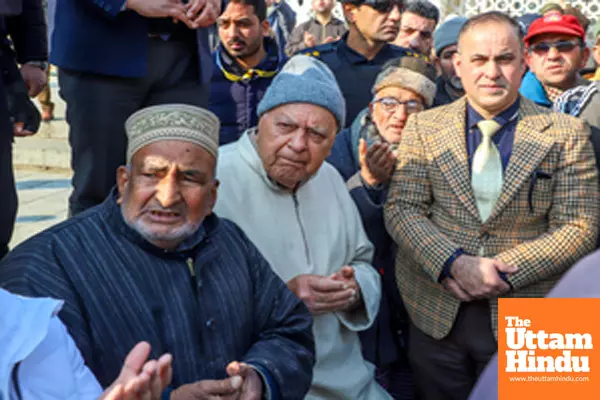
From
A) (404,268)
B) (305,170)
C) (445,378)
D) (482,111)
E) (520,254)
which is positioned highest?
(482,111)

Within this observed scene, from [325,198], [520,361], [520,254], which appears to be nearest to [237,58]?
[325,198]

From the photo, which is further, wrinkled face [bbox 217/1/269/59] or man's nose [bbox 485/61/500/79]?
wrinkled face [bbox 217/1/269/59]

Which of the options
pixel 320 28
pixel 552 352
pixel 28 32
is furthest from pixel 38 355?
pixel 320 28

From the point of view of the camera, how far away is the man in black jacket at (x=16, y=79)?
3145 mm

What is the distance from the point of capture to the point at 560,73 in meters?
4.94

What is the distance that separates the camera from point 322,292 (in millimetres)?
3102

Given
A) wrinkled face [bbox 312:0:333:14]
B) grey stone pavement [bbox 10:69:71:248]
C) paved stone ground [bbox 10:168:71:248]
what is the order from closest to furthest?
paved stone ground [bbox 10:168:71:248] → grey stone pavement [bbox 10:69:71:248] → wrinkled face [bbox 312:0:333:14]

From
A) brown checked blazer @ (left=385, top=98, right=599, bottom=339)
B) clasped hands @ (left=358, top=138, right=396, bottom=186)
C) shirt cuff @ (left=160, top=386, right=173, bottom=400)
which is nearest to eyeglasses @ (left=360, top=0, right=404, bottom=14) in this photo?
clasped hands @ (left=358, top=138, right=396, bottom=186)

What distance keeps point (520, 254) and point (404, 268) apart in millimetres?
578

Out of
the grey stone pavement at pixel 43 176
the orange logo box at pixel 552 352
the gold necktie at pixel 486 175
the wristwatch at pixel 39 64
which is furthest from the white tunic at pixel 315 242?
the grey stone pavement at pixel 43 176

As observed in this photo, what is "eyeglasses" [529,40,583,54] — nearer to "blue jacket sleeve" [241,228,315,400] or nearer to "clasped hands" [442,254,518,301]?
"clasped hands" [442,254,518,301]

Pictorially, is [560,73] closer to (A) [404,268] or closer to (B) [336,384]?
(A) [404,268]

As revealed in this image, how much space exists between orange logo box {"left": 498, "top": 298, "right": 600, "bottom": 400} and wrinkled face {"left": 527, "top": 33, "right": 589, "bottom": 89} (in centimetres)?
265

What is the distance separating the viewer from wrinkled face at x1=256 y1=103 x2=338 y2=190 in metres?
3.26
